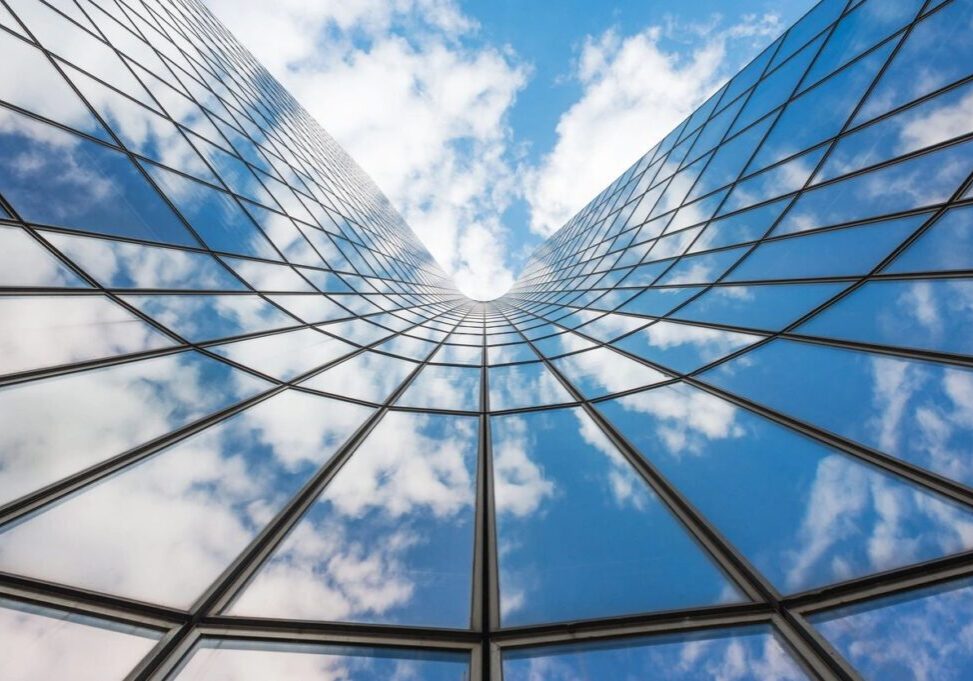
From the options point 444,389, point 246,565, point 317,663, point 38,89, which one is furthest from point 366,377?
point 38,89

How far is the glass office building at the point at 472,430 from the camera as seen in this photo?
3.62 meters

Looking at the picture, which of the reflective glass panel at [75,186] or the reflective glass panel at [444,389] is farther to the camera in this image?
the reflective glass panel at [444,389]

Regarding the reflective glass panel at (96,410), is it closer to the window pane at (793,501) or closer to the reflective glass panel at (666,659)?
the reflective glass panel at (666,659)

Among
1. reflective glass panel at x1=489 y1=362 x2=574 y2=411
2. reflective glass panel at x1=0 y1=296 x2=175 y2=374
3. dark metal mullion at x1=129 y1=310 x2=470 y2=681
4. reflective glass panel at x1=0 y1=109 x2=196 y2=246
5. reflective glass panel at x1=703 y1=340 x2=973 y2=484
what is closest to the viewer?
dark metal mullion at x1=129 y1=310 x2=470 y2=681

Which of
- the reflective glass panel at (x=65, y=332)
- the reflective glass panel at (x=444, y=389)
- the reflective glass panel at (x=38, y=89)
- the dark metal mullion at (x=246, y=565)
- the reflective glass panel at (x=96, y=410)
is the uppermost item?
the reflective glass panel at (x=38, y=89)

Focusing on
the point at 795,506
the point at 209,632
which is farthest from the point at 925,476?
the point at 209,632

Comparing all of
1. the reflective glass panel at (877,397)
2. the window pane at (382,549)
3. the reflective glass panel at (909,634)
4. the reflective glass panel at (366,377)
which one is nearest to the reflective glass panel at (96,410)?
the reflective glass panel at (366,377)

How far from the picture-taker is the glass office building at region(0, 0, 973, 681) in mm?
3619

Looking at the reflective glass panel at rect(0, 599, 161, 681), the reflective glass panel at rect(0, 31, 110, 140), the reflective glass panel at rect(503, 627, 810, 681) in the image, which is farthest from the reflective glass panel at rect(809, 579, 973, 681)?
the reflective glass panel at rect(0, 31, 110, 140)

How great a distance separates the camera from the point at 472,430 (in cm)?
732

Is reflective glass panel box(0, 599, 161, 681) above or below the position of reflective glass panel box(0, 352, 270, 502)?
below

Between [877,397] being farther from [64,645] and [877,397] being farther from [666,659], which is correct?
[64,645]

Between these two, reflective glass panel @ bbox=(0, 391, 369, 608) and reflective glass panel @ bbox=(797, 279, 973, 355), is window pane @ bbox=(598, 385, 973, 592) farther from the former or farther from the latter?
reflective glass panel @ bbox=(0, 391, 369, 608)

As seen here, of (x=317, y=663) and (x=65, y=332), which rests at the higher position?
(x=65, y=332)
